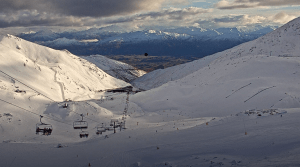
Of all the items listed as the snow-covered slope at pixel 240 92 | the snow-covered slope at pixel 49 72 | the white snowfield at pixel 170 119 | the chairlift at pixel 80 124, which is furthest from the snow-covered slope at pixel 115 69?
the chairlift at pixel 80 124

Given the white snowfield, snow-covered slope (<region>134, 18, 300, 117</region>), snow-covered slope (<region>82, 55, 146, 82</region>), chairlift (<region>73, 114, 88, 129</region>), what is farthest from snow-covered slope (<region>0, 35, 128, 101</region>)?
snow-covered slope (<region>82, 55, 146, 82</region>)

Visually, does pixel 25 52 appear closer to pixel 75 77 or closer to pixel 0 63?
pixel 75 77

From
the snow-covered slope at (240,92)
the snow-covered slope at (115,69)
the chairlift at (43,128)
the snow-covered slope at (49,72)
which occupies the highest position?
the snow-covered slope at (115,69)

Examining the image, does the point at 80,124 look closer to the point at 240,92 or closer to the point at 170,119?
the point at 170,119

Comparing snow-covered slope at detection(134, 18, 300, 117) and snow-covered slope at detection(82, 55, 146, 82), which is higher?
snow-covered slope at detection(82, 55, 146, 82)

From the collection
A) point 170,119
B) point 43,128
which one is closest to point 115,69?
point 170,119

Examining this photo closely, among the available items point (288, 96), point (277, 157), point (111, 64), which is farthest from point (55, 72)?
point (111, 64)

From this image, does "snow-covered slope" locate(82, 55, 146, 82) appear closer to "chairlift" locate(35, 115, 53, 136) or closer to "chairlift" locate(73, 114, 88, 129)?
"chairlift" locate(73, 114, 88, 129)

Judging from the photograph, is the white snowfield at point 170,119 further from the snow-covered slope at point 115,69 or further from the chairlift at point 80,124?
the snow-covered slope at point 115,69
